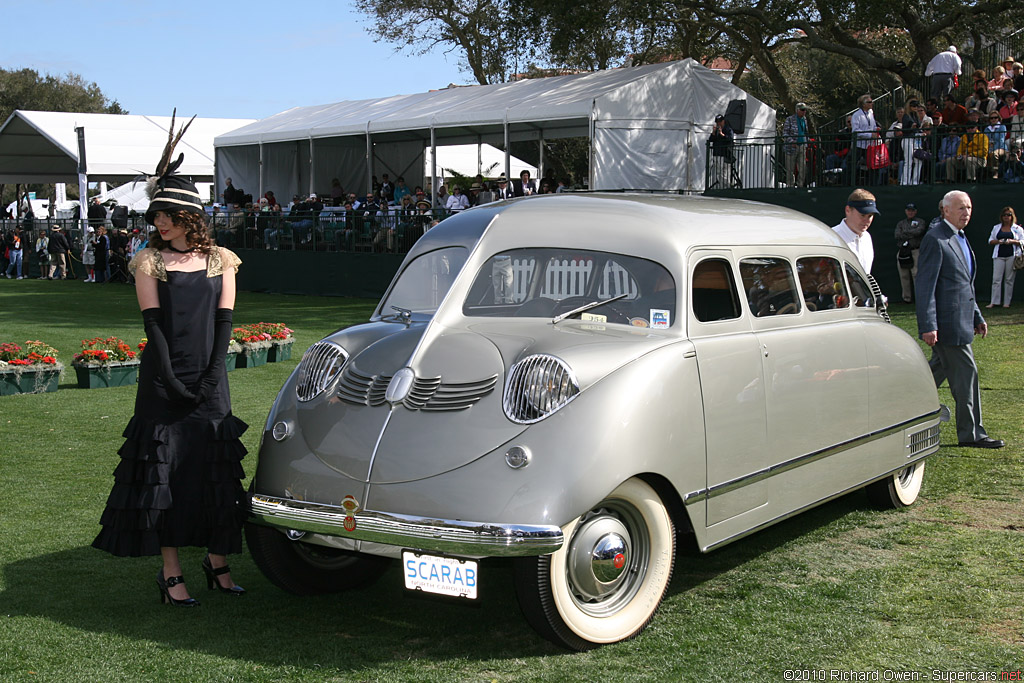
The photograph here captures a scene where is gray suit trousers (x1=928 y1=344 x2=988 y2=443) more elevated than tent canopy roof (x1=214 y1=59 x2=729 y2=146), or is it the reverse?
tent canopy roof (x1=214 y1=59 x2=729 y2=146)

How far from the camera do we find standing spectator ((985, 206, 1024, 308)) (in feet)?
62.9

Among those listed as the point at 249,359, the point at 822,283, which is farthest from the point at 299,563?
the point at 249,359

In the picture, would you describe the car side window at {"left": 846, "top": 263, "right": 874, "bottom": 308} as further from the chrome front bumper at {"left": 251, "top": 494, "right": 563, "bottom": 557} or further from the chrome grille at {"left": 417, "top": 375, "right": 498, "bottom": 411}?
the chrome front bumper at {"left": 251, "top": 494, "right": 563, "bottom": 557}

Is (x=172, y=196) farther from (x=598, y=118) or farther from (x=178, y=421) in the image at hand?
(x=598, y=118)

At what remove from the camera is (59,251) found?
39.1m

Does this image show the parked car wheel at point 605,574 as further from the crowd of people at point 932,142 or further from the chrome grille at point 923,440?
the crowd of people at point 932,142

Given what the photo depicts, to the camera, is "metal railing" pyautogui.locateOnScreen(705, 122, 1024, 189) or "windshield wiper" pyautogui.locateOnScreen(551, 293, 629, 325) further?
"metal railing" pyautogui.locateOnScreen(705, 122, 1024, 189)

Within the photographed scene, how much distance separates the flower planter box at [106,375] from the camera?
12.9m

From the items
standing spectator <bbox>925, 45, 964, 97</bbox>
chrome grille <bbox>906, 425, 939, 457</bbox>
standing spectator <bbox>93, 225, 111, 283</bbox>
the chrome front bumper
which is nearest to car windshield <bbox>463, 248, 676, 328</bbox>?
the chrome front bumper

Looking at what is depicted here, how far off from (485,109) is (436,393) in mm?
22664

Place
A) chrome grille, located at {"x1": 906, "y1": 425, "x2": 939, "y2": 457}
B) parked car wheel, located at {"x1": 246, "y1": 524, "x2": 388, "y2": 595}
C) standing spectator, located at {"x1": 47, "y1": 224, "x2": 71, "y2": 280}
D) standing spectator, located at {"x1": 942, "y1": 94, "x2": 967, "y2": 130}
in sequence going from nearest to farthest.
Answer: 1. parked car wheel, located at {"x1": 246, "y1": 524, "x2": 388, "y2": 595}
2. chrome grille, located at {"x1": 906, "y1": 425, "x2": 939, "y2": 457}
3. standing spectator, located at {"x1": 942, "y1": 94, "x2": 967, "y2": 130}
4. standing spectator, located at {"x1": 47, "y1": 224, "x2": 71, "y2": 280}

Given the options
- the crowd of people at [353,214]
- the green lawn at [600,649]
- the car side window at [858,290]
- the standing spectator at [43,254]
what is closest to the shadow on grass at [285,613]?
the green lawn at [600,649]

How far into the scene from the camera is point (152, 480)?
504 centimetres

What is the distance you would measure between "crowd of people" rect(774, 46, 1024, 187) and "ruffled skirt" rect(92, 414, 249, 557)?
18351 mm
